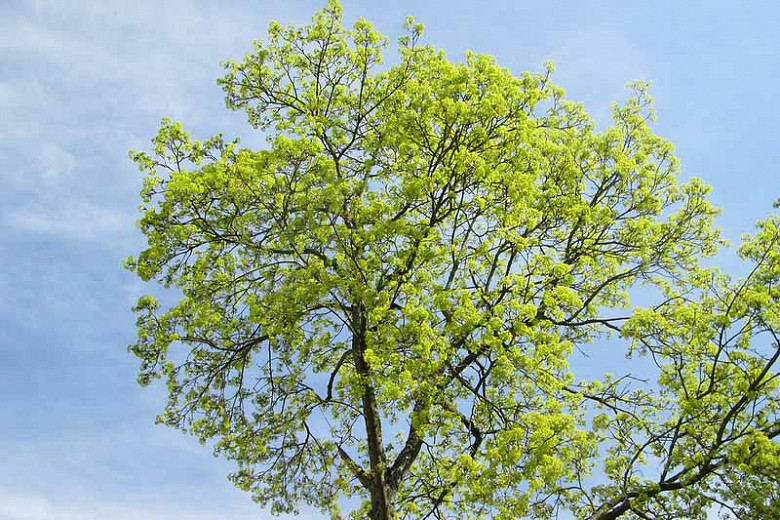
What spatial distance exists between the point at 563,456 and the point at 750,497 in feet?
10.8

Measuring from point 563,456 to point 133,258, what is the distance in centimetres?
1023

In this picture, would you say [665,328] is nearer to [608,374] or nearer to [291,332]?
[608,374]

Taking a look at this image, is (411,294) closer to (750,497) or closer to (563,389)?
(563,389)

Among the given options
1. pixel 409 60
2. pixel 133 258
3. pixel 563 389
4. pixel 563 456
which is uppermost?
pixel 409 60

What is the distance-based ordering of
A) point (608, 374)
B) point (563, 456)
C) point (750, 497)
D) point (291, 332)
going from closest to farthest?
point (750, 497) < point (563, 456) < point (291, 332) < point (608, 374)

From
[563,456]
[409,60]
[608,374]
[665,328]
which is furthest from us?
[409,60]

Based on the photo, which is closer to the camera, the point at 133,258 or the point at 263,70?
the point at 133,258

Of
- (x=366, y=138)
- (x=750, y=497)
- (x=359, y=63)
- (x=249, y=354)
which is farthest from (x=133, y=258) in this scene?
(x=750, y=497)

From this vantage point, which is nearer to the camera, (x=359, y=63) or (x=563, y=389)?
(x=563, y=389)

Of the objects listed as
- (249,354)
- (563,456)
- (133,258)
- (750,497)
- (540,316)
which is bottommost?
(750,497)

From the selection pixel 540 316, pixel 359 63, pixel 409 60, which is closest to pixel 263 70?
pixel 359 63

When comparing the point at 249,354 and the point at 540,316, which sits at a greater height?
the point at 249,354

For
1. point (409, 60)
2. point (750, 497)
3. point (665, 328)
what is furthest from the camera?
point (409, 60)

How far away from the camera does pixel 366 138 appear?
739 inches
